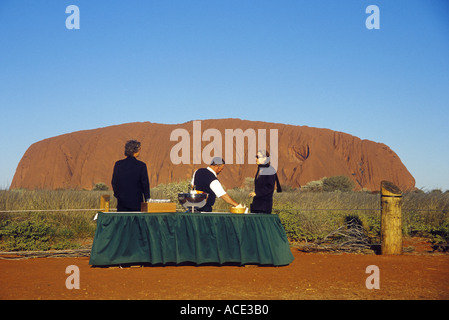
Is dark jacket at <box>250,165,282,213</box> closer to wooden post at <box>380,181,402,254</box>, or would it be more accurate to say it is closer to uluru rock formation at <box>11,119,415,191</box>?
wooden post at <box>380,181,402,254</box>

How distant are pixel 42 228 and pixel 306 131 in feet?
226

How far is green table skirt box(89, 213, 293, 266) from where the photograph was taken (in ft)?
21.2

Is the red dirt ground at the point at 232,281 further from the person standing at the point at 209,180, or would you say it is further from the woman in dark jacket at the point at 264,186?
the person standing at the point at 209,180

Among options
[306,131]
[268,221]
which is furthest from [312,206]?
[306,131]

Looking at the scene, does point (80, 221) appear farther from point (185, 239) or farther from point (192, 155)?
point (192, 155)

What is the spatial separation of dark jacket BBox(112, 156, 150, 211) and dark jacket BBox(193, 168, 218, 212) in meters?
0.73

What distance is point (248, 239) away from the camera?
6.71m

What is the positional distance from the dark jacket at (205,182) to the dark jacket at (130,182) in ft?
2.39

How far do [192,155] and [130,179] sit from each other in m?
63.2

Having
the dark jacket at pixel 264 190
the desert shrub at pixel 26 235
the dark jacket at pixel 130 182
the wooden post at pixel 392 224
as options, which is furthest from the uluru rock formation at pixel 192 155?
the dark jacket at pixel 130 182

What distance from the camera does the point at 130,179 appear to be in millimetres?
6566

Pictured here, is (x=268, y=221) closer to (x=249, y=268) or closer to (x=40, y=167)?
(x=249, y=268)

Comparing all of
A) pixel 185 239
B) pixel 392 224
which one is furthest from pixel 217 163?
pixel 392 224

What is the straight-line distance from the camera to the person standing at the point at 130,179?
21.5 feet
